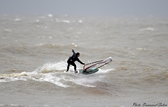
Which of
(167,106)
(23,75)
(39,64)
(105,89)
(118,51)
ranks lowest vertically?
(167,106)

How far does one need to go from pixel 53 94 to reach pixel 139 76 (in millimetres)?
6646

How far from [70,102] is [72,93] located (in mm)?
1767

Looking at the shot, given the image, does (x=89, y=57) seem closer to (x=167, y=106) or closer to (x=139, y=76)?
(x=139, y=76)

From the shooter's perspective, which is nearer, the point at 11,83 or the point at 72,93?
the point at 72,93

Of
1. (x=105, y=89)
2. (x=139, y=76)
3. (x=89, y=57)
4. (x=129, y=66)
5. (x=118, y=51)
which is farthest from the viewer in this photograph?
(x=118, y=51)

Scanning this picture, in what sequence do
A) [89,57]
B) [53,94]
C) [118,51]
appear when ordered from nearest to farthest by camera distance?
[53,94] < [89,57] < [118,51]

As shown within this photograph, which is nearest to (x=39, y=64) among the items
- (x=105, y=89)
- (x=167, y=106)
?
(x=105, y=89)

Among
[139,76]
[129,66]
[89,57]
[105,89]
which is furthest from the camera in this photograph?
[89,57]

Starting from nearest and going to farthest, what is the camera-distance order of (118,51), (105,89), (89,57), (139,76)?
(105,89)
(139,76)
(89,57)
(118,51)

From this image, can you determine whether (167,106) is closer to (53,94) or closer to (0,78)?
(53,94)

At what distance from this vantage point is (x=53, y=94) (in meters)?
15.9

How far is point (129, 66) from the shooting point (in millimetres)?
23469

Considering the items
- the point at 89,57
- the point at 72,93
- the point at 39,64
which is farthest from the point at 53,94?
the point at 89,57

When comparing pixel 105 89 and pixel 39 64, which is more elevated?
pixel 39 64
